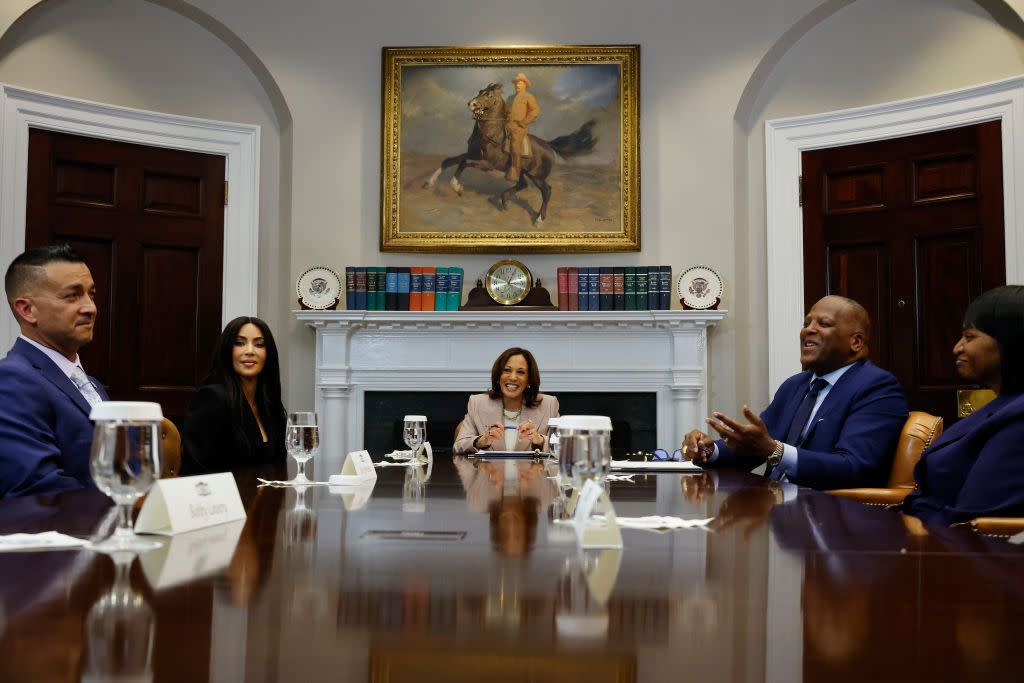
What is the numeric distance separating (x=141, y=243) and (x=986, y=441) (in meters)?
4.90

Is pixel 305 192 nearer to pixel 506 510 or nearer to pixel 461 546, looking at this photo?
pixel 506 510

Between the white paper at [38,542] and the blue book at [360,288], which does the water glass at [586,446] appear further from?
the blue book at [360,288]

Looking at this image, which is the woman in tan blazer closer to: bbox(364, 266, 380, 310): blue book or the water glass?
bbox(364, 266, 380, 310): blue book

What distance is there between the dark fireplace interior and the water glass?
4450 millimetres

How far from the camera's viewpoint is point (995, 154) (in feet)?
17.1

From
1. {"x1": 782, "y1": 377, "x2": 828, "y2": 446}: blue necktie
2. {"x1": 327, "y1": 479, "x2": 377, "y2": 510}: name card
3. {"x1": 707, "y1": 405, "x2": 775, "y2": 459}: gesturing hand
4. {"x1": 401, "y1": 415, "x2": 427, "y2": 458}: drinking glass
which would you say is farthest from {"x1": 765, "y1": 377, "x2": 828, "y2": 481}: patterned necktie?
{"x1": 327, "y1": 479, "x2": 377, "y2": 510}: name card

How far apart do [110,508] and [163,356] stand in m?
4.34

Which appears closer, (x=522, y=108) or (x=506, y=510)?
(x=506, y=510)

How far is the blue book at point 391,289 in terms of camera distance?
230 inches

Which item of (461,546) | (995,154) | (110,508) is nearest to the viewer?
(461,546)

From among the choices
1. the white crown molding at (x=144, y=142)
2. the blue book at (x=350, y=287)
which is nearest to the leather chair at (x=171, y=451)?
the white crown molding at (x=144, y=142)

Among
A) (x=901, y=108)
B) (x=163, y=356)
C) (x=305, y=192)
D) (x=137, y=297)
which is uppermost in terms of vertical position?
(x=901, y=108)

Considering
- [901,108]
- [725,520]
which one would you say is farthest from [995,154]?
[725,520]

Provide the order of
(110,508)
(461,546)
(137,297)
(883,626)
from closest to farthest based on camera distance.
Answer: (883,626), (461,546), (110,508), (137,297)
